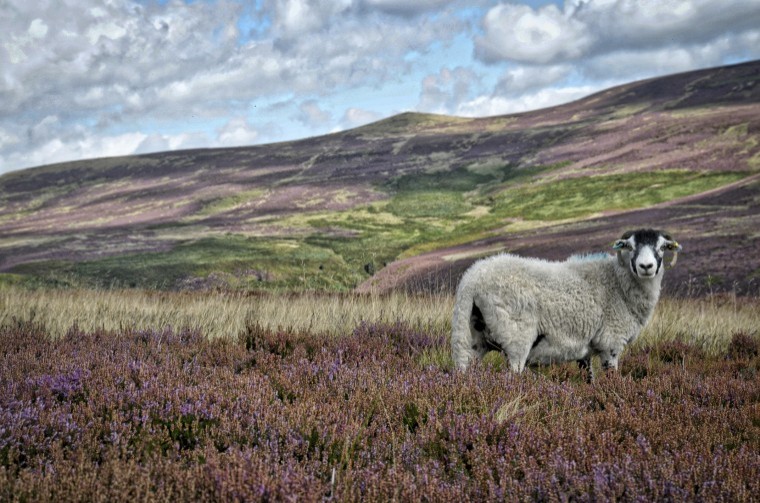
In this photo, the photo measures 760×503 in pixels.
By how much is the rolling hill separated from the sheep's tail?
10321 mm

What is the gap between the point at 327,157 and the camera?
82.1m

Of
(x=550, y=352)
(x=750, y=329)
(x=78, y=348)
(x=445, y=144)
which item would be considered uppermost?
(x=445, y=144)

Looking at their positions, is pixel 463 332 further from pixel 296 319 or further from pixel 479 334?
pixel 296 319

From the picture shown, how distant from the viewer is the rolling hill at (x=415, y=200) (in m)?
24.6

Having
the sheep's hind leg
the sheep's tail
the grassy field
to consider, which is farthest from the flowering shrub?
the sheep's hind leg

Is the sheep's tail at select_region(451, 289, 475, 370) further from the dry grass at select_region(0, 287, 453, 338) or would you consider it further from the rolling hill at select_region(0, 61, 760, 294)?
the rolling hill at select_region(0, 61, 760, 294)

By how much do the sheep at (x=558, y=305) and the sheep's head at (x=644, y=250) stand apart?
11 millimetres

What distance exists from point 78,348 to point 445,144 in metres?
76.4

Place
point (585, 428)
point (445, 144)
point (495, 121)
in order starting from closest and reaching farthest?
1. point (585, 428)
2. point (445, 144)
3. point (495, 121)

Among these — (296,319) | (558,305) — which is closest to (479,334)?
(558,305)

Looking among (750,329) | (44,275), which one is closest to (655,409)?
(750,329)

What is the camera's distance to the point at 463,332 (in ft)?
20.1

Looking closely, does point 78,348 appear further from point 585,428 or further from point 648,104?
point 648,104

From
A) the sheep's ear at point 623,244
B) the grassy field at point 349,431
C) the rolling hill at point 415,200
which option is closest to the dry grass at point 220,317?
the grassy field at point 349,431
